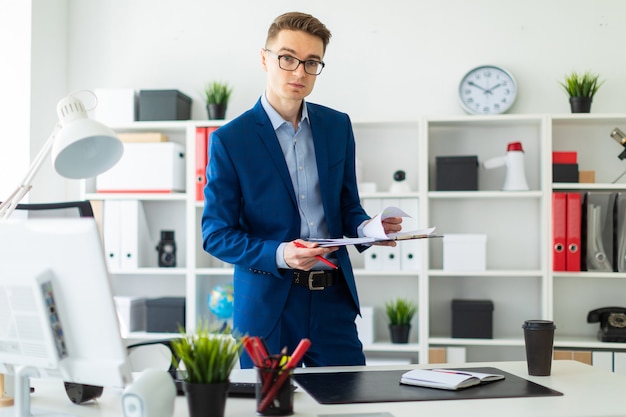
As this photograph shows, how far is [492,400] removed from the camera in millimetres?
1525

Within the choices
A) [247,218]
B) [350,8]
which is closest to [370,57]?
[350,8]

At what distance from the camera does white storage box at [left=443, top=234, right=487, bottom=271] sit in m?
3.89

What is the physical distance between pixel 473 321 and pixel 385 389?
239 centimetres

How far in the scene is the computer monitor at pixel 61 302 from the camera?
49.3 inches

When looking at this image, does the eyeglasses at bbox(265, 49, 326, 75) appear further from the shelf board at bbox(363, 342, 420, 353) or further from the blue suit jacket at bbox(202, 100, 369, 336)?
the shelf board at bbox(363, 342, 420, 353)

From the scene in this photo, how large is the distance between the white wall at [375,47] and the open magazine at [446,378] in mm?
2397

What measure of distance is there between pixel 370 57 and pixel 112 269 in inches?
75.4

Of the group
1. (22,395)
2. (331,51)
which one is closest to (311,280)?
(22,395)

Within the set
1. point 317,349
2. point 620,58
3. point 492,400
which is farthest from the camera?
point 620,58

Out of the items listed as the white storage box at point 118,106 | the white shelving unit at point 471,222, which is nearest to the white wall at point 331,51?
the white shelving unit at point 471,222

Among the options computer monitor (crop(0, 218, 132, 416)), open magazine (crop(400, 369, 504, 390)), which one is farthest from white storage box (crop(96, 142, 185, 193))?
computer monitor (crop(0, 218, 132, 416))

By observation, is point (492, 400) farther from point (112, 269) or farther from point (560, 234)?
point (112, 269)

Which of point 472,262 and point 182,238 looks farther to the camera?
point 182,238

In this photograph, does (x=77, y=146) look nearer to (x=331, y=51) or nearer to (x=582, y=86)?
(x=331, y=51)
